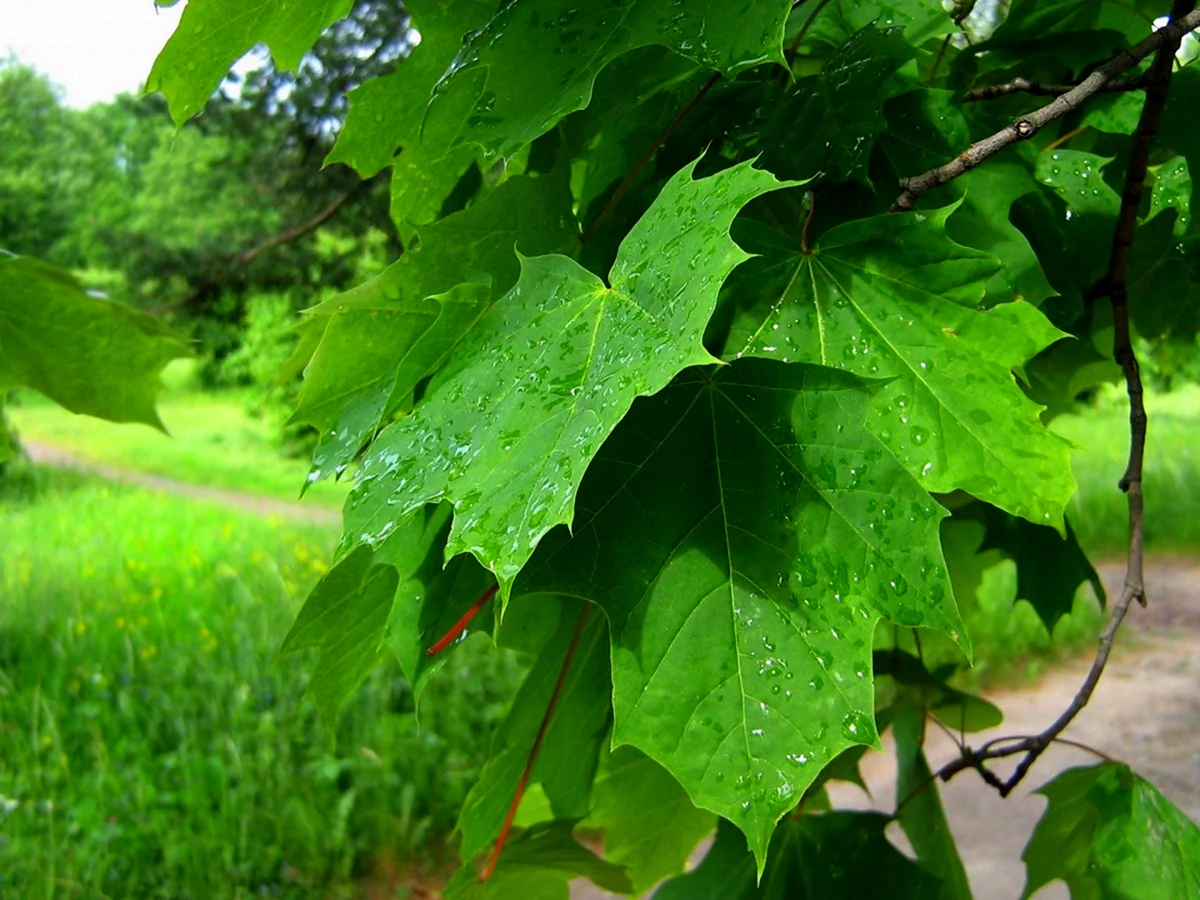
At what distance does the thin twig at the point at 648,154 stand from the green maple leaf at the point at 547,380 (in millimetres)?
118

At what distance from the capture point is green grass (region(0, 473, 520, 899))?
81.3 inches

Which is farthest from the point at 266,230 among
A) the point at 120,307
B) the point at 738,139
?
the point at 738,139

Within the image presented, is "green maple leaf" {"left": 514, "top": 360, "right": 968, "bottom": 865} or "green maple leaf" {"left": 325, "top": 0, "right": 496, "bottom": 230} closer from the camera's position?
"green maple leaf" {"left": 514, "top": 360, "right": 968, "bottom": 865}

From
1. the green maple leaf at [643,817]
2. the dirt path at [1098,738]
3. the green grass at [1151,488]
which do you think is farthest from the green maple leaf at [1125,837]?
the green grass at [1151,488]

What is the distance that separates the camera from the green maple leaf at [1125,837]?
0.58 m

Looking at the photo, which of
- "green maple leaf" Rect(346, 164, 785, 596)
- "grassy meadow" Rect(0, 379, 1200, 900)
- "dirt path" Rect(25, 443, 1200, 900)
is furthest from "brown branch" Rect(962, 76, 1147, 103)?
"dirt path" Rect(25, 443, 1200, 900)

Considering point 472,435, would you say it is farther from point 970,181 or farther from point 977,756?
point 977,756

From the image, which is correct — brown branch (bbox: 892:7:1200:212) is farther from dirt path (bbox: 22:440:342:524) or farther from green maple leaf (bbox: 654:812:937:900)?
dirt path (bbox: 22:440:342:524)

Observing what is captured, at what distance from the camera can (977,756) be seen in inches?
25.7

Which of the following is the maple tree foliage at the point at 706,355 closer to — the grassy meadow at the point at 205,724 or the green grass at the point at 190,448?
the grassy meadow at the point at 205,724

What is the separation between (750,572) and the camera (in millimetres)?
418

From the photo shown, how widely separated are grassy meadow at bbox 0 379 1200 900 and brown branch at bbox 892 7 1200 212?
1.21 metres

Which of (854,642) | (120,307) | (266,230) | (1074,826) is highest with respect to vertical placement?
(266,230)

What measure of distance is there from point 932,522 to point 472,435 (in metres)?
0.19
